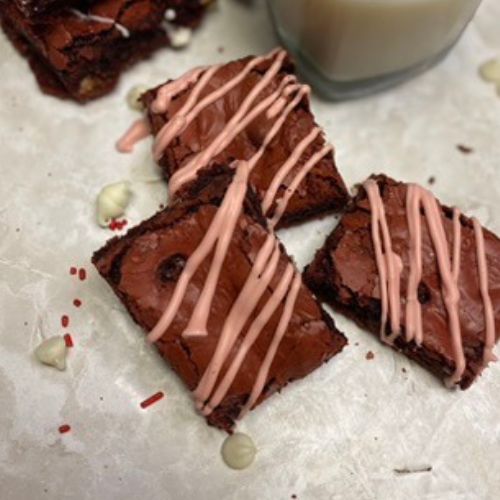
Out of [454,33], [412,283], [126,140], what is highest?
[454,33]

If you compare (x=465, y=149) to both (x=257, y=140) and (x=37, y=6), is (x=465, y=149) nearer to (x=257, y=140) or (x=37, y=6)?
(x=257, y=140)

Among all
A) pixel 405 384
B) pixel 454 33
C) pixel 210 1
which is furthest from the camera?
pixel 210 1

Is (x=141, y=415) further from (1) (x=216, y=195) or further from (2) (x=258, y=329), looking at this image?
(1) (x=216, y=195)

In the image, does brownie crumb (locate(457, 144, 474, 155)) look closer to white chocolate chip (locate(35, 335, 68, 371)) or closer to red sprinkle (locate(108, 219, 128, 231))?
red sprinkle (locate(108, 219, 128, 231))

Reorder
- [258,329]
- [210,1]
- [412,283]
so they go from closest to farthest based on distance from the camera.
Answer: [258,329]
[412,283]
[210,1]

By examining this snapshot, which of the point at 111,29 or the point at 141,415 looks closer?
the point at 141,415

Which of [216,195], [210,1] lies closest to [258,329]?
[216,195]

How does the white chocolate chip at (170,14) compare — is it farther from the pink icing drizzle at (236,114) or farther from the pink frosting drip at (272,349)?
the pink frosting drip at (272,349)

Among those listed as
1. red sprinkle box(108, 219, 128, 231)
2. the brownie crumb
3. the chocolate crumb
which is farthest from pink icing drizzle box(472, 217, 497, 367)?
red sprinkle box(108, 219, 128, 231)
